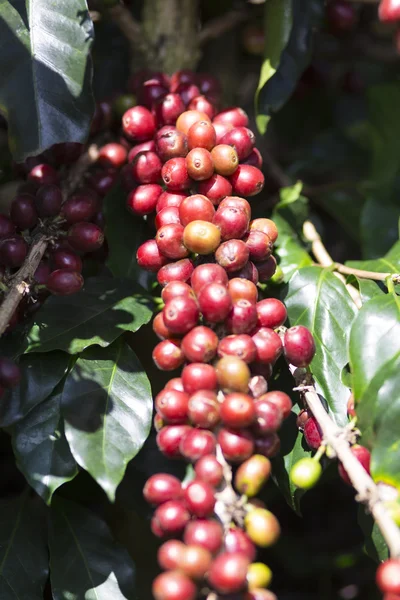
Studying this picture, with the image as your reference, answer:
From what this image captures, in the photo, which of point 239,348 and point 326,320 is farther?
point 326,320

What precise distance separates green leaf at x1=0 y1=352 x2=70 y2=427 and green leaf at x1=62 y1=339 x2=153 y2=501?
A: 1.5 inches

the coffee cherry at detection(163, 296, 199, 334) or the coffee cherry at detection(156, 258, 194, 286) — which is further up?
the coffee cherry at detection(163, 296, 199, 334)

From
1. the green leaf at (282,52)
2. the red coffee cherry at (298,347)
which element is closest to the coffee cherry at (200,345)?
the red coffee cherry at (298,347)

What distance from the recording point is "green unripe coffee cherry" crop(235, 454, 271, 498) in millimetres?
870

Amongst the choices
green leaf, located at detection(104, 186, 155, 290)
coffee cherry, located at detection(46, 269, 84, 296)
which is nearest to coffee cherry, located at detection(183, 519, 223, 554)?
coffee cherry, located at detection(46, 269, 84, 296)

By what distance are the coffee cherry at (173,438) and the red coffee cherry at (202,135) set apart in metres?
0.51

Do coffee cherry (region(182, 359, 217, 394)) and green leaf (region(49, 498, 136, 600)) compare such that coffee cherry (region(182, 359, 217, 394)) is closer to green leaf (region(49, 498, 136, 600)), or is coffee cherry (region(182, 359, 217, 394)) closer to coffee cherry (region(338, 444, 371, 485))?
coffee cherry (region(338, 444, 371, 485))

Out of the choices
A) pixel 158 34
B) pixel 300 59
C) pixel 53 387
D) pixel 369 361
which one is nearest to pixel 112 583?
pixel 53 387

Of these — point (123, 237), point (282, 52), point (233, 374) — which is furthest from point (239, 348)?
point (282, 52)

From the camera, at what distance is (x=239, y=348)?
0.92m

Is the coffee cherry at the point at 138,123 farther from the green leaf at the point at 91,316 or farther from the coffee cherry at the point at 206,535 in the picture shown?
the coffee cherry at the point at 206,535

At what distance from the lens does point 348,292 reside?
1253 mm

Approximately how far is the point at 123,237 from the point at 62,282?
10.0 inches

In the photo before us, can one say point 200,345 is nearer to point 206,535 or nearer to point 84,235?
point 206,535
